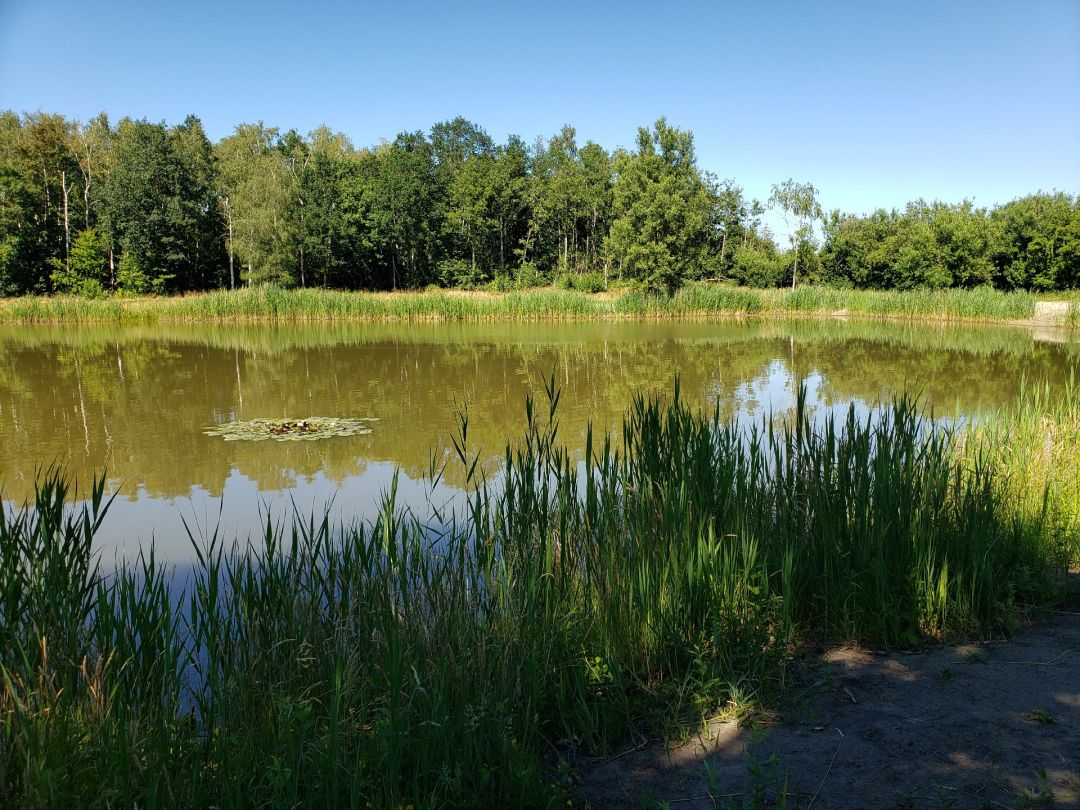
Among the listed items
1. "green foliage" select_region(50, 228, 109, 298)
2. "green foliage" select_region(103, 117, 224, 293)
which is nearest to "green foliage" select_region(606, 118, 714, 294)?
"green foliage" select_region(103, 117, 224, 293)

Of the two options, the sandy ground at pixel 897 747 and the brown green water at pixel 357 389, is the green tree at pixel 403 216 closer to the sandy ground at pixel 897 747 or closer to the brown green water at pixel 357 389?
the brown green water at pixel 357 389

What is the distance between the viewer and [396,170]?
45.5m

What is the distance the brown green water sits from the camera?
7.21 m

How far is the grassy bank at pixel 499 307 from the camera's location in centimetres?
3080

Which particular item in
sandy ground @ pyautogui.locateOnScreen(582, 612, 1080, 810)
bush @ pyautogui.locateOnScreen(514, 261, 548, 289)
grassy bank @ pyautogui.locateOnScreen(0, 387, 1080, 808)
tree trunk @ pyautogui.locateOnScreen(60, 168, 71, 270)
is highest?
tree trunk @ pyautogui.locateOnScreen(60, 168, 71, 270)

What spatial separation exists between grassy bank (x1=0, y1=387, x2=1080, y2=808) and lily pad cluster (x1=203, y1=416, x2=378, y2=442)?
5.69 m

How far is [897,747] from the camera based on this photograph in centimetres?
238

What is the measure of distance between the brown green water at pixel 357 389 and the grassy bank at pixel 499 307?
15.4 feet

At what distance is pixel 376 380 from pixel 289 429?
4.64m

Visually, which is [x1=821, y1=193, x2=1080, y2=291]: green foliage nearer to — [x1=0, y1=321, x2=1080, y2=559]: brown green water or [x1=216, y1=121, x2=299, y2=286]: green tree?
[x1=0, y1=321, x2=1080, y2=559]: brown green water

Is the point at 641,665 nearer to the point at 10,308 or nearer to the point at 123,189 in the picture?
the point at 10,308

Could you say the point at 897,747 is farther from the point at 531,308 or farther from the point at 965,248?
the point at 965,248

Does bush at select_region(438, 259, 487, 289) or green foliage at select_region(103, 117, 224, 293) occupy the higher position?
green foliage at select_region(103, 117, 224, 293)

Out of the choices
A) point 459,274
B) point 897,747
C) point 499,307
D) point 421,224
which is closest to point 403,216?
point 421,224
